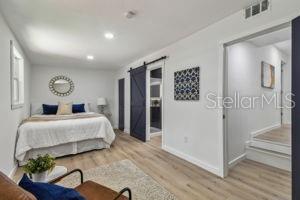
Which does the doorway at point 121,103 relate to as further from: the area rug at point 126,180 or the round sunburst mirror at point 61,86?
the area rug at point 126,180

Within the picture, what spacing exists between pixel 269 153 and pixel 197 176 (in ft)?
5.10

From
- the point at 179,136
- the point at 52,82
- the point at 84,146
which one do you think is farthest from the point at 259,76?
the point at 52,82

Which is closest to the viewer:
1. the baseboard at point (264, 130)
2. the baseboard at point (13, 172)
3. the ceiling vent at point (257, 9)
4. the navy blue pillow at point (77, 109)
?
the ceiling vent at point (257, 9)

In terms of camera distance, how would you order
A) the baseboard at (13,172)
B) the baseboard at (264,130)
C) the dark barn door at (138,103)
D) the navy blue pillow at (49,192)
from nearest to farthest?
the navy blue pillow at (49,192)
the baseboard at (13,172)
the baseboard at (264,130)
the dark barn door at (138,103)

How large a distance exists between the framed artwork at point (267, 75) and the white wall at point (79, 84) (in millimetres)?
5222

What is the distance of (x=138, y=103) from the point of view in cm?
497

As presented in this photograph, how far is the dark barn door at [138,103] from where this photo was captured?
15.3ft

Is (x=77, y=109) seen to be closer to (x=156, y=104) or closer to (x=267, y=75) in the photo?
(x=156, y=104)

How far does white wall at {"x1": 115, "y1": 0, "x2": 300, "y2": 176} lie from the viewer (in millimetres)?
2150

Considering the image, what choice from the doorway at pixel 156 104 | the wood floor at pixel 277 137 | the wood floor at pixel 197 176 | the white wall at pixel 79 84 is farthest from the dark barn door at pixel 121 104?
the wood floor at pixel 277 137

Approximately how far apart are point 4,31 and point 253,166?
15.3ft

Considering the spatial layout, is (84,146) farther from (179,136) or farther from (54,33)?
(54,33)

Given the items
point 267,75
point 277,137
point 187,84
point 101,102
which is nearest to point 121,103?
point 101,102

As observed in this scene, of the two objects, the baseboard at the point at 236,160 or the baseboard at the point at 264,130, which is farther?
the baseboard at the point at 264,130
